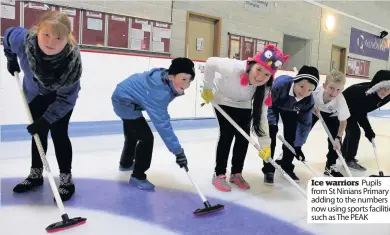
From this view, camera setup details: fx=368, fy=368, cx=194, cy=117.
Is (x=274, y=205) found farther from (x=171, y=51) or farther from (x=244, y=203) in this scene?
(x=171, y=51)

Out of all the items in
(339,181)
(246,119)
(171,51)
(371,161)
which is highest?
(171,51)

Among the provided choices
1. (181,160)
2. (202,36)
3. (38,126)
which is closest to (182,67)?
(181,160)

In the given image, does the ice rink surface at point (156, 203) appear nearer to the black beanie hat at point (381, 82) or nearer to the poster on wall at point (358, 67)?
the black beanie hat at point (381, 82)

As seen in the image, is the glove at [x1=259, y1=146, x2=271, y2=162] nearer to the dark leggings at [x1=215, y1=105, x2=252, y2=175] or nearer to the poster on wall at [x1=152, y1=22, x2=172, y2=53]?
the dark leggings at [x1=215, y1=105, x2=252, y2=175]

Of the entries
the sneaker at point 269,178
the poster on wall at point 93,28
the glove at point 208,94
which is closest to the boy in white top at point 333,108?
the sneaker at point 269,178

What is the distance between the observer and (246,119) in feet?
6.75

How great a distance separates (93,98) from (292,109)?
2.00 meters

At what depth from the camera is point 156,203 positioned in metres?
1.69

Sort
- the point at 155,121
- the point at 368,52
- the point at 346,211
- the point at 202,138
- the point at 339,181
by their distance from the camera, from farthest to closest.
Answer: the point at 368,52
the point at 202,138
the point at 155,121
the point at 339,181
the point at 346,211

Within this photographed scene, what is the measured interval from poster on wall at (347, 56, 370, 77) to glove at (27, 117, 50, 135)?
341 inches

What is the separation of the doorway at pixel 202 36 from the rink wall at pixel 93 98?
159 cm

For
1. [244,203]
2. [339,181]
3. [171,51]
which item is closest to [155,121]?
[244,203]

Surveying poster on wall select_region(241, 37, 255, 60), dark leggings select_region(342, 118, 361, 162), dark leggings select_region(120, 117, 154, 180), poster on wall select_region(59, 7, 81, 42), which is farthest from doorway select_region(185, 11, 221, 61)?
dark leggings select_region(120, 117, 154, 180)

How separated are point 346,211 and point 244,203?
47 cm
